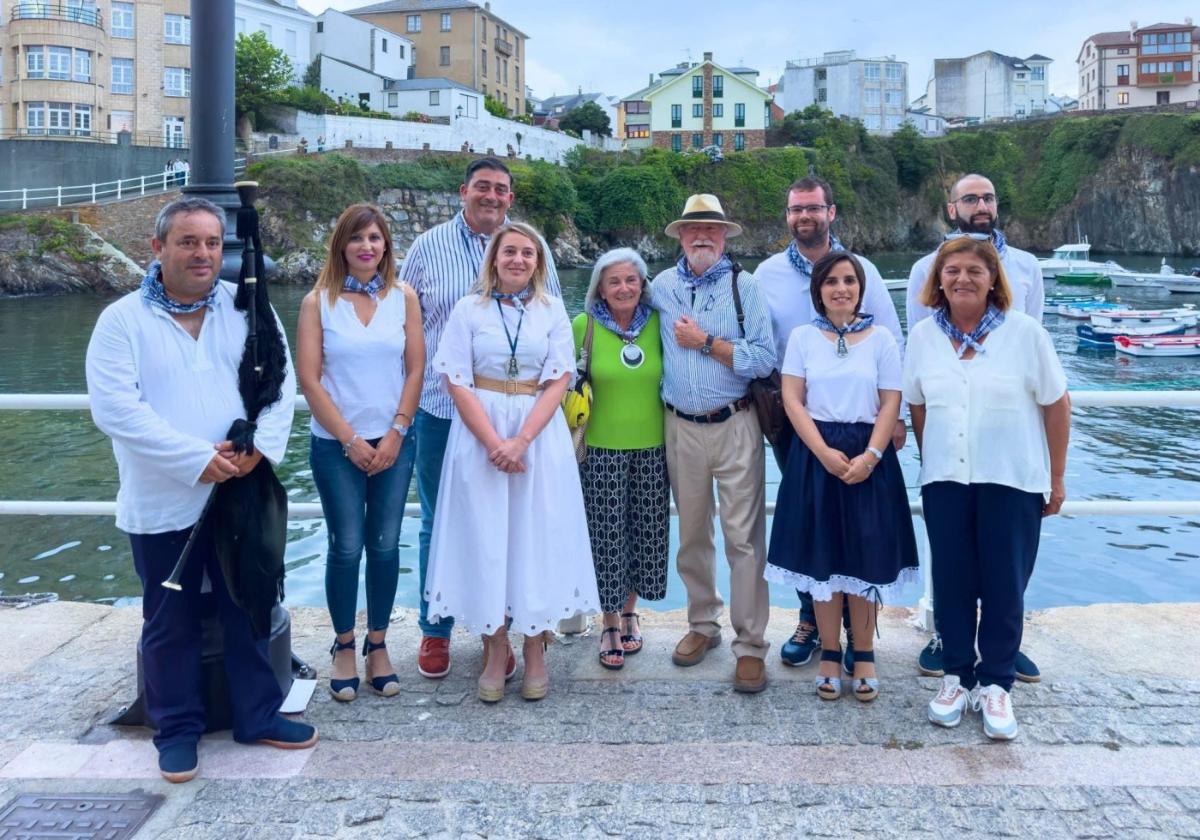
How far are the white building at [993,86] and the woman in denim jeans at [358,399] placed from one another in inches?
3720

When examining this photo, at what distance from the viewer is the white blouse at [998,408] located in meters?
3.44

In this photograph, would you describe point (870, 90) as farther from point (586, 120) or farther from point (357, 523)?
point (357, 523)

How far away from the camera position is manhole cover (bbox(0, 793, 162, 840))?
273cm

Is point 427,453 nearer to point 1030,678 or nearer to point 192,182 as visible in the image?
point 192,182

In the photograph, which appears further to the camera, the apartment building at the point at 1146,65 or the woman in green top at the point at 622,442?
the apartment building at the point at 1146,65

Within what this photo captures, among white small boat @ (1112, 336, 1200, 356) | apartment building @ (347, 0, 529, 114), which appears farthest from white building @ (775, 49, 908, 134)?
white small boat @ (1112, 336, 1200, 356)

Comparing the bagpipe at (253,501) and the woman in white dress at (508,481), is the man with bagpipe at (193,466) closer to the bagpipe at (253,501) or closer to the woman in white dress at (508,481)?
the bagpipe at (253,501)

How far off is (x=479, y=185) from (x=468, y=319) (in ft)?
2.47

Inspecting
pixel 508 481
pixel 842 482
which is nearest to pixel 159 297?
pixel 508 481

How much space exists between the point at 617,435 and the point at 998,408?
1.53 m

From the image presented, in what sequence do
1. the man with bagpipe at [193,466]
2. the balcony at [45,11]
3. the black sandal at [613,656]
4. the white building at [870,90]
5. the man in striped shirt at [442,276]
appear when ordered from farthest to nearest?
the white building at [870,90]
the balcony at [45,11]
the man in striped shirt at [442,276]
the black sandal at [613,656]
the man with bagpipe at [193,466]

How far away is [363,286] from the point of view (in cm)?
380

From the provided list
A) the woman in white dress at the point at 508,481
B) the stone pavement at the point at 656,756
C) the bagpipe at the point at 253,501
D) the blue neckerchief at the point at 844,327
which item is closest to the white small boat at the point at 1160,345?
the stone pavement at the point at 656,756

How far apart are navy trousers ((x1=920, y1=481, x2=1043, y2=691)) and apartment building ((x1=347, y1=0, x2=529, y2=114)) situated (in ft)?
218
